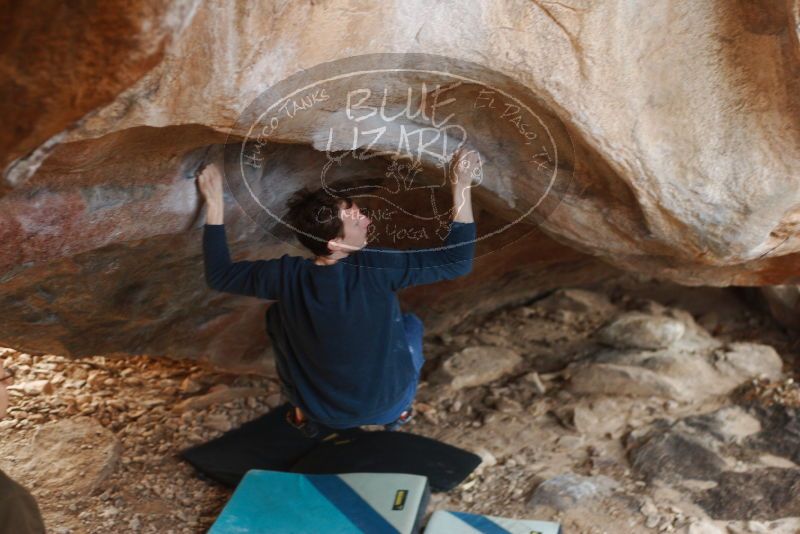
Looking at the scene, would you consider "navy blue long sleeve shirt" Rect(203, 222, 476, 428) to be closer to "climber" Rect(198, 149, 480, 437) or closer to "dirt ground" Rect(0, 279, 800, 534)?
"climber" Rect(198, 149, 480, 437)

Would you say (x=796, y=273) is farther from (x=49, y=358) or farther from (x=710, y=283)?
(x=49, y=358)

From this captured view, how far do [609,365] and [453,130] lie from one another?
4.32ft

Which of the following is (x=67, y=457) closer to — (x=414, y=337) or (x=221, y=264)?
(x=221, y=264)

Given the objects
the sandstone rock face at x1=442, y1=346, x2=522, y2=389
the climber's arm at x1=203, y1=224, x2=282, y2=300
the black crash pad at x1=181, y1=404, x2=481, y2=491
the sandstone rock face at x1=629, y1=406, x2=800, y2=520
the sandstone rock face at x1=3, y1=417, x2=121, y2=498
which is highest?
the climber's arm at x1=203, y1=224, x2=282, y2=300

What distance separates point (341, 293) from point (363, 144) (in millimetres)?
387

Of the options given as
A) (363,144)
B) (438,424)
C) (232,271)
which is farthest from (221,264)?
(438,424)

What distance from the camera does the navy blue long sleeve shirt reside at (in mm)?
1985

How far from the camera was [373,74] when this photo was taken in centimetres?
169

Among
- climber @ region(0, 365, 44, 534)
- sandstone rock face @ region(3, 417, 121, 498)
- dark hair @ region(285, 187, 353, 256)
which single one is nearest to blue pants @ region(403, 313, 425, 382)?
dark hair @ region(285, 187, 353, 256)

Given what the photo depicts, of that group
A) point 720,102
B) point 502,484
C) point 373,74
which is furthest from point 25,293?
point 720,102

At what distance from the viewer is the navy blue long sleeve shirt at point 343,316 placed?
78.2 inches

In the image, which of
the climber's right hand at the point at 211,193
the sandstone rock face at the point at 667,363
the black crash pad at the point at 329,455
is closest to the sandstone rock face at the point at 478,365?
the sandstone rock face at the point at 667,363

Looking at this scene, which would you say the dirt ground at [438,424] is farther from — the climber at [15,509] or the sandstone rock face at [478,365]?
the climber at [15,509]

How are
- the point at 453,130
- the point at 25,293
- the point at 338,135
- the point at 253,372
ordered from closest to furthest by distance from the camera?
the point at 338,135, the point at 453,130, the point at 25,293, the point at 253,372
